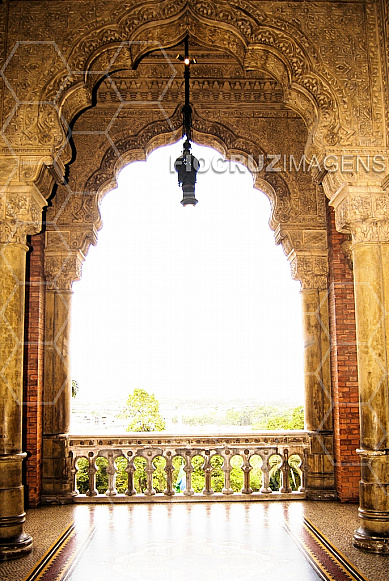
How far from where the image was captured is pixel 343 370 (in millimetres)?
7949

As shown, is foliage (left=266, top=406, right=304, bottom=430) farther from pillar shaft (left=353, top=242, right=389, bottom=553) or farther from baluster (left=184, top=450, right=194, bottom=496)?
pillar shaft (left=353, top=242, right=389, bottom=553)

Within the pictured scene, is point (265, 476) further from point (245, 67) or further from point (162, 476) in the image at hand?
point (162, 476)

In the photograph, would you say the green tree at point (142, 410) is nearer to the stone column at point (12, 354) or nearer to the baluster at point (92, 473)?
the baluster at point (92, 473)

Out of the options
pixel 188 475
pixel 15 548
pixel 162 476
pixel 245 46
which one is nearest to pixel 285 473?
pixel 188 475

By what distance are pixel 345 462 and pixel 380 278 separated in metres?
3.33

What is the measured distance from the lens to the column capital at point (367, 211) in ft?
18.1

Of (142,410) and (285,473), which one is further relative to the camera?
(142,410)

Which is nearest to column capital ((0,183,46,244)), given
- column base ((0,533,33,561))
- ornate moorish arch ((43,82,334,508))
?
column base ((0,533,33,561))

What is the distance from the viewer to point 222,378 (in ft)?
62.4

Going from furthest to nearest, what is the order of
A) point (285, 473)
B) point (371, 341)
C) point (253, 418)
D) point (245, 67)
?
1. point (253, 418)
2. point (285, 473)
3. point (245, 67)
4. point (371, 341)

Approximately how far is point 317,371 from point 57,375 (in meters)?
3.86

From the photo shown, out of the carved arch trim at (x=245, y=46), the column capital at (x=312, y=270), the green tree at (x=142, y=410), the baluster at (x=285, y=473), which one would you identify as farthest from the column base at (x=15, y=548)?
the green tree at (x=142, y=410)

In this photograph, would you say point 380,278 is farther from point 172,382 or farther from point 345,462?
point 172,382

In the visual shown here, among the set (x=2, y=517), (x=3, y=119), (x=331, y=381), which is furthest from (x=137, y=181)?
(x=2, y=517)
